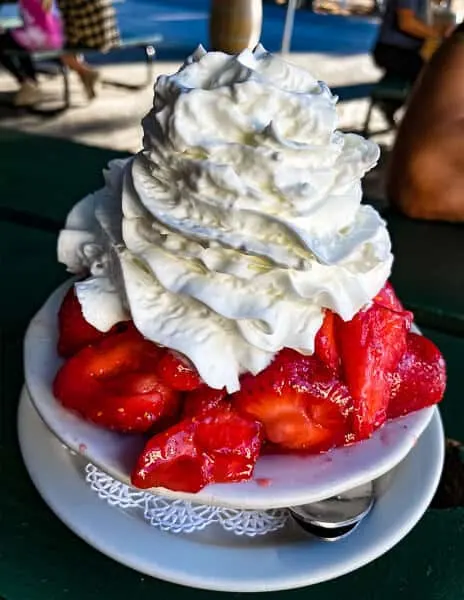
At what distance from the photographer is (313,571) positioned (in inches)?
24.9

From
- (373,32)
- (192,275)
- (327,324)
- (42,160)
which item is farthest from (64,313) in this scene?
(373,32)

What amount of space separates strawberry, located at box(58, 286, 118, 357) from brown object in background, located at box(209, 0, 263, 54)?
1.17 metres

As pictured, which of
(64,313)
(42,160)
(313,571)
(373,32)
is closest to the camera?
(313,571)

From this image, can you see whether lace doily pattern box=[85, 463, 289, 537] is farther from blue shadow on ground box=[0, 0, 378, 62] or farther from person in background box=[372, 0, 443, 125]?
blue shadow on ground box=[0, 0, 378, 62]

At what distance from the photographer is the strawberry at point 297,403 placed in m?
0.65

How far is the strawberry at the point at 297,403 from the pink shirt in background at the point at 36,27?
3976mm

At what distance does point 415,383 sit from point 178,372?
0.24 m

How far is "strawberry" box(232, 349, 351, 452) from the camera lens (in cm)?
65

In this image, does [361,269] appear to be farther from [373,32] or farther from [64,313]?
[373,32]

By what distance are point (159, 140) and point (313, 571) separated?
41 cm

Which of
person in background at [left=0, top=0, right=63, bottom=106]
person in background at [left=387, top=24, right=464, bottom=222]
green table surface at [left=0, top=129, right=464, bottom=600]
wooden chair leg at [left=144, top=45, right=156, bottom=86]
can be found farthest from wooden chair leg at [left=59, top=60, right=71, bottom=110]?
green table surface at [left=0, top=129, right=464, bottom=600]

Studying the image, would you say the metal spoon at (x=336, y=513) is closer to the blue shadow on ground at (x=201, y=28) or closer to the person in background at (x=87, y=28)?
the person in background at (x=87, y=28)

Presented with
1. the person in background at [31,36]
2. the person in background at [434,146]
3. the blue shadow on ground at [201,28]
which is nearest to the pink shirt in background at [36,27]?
the person in background at [31,36]

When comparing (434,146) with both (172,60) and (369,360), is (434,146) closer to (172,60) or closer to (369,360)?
(369,360)
